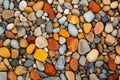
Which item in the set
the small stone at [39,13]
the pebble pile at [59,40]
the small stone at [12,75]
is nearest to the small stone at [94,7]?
the pebble pile at [59,40]

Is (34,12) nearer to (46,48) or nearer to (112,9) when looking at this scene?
(46,48)

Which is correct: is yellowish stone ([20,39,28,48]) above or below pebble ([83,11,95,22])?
below

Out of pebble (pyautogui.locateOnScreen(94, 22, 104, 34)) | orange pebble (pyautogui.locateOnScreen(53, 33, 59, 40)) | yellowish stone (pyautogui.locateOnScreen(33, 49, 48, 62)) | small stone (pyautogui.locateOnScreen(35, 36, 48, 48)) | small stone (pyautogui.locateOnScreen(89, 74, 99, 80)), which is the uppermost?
pebble (pyautogui.locateOnScreen(94, 22, 104, 34))

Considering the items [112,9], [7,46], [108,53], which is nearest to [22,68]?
[7,46]

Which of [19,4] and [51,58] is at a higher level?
[19,4]

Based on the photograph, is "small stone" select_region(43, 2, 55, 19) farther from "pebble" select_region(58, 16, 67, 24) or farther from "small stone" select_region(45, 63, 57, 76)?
"small stone" select_region(45, 63, 57, 76)

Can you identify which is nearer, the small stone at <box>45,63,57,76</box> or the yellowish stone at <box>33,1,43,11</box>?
the small stone at <box>45,63,57,76</box>

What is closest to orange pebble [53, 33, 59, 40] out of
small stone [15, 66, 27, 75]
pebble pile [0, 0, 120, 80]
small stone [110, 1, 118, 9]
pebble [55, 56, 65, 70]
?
pebble pile [0, 0, 120, 80]
